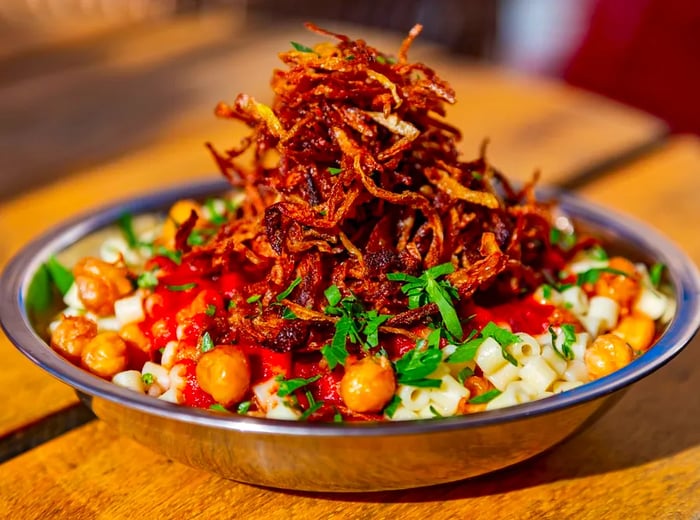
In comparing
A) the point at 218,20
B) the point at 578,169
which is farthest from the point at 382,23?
the point at 578,169

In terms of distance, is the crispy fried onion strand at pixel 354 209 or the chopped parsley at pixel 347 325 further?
the crispy fried onion strand at pixel 354 209

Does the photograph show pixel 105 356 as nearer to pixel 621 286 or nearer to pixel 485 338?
pixel 485 338

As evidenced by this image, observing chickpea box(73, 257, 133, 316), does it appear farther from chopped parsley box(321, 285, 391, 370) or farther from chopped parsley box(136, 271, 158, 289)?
chopped parsley box(321, 285, 391, 370)

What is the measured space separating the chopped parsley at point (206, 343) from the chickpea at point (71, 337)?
0.90 feet

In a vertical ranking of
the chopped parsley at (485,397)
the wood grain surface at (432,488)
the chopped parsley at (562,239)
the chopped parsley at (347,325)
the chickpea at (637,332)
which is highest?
the chopped parsley at (347,325)

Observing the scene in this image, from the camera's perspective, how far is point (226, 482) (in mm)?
1748

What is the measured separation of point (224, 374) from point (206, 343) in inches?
6.4

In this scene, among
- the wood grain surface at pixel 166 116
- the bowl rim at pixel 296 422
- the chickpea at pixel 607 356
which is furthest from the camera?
the wood grain surface at pixel 166 116

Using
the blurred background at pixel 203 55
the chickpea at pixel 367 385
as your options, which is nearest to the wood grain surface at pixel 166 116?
the blurred background at pixel 203 55

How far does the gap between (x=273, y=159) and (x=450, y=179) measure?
54.7 inches

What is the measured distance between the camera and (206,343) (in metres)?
1.75

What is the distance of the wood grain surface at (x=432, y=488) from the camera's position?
1675 millimetres

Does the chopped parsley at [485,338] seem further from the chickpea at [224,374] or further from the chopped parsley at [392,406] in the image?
the chickpea at [224,374]

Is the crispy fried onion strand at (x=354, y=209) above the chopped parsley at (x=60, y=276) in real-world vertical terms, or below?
above
